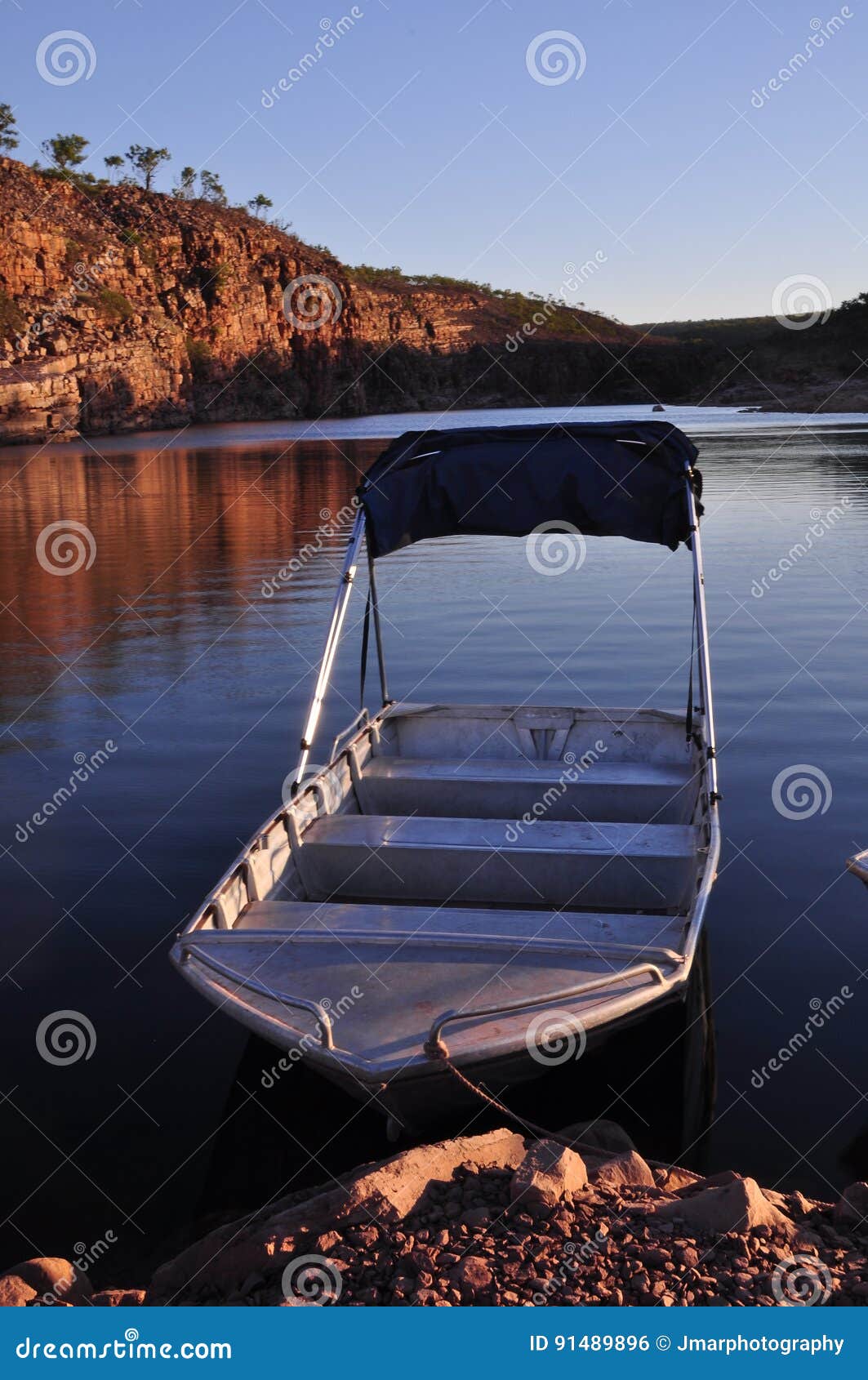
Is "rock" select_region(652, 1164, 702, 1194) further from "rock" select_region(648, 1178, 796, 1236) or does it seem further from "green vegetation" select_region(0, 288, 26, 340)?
"green vegetation" select_region(0, 288, 26, 340)

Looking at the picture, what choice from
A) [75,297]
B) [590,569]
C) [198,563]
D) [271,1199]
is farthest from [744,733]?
[75,297]

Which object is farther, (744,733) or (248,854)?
(744,733)

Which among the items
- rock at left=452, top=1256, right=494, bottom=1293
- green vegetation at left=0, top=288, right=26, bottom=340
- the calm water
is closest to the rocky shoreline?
rock at left=452, top=1256, right=494, bottom=1293

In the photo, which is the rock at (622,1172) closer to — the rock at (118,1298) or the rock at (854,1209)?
the rock at (854,1209)

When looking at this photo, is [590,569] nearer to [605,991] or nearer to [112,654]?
[112,654]

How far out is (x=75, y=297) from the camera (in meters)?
87.3

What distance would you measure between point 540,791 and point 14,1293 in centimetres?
501

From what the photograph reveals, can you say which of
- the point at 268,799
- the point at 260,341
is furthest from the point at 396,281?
the point at 268,799

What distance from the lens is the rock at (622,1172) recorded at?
4.53m

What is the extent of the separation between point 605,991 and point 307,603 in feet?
49.4

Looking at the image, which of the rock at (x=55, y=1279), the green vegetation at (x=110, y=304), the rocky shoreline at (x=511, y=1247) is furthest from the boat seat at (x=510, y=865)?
the green vegetation at (x=110, y=304)

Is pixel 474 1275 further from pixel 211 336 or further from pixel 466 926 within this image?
pixel 211 336

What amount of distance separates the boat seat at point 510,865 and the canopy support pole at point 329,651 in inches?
19.5

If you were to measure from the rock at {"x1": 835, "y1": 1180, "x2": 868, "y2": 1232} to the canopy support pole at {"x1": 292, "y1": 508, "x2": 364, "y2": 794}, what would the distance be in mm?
3979
